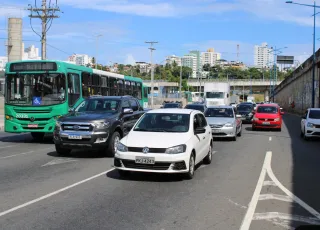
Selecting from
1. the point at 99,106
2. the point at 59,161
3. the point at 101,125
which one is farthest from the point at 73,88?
the point at 59,161

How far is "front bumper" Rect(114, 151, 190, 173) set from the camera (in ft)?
28.7

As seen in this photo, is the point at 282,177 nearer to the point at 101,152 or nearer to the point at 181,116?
the point at 181,116

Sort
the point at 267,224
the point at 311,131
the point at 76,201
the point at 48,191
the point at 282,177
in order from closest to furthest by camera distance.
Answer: the point at 267,224, the point at 76,201, the point at 48,191, the point at 282,177, the point at 311,131

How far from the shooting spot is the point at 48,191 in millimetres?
7980

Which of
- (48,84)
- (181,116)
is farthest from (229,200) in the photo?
(48,84)

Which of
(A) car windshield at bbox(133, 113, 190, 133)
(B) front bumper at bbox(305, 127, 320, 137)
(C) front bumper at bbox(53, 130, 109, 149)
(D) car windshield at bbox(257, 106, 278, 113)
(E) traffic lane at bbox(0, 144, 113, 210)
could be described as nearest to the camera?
A: (E) traffic lane at bbox(0, 144, 113, 210)

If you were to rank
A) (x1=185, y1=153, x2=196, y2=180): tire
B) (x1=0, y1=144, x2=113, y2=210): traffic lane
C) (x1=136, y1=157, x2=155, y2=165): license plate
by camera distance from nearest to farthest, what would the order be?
1. (x1=0, y1=144, x2=113, y2=210): traffic lane
2. (x1=136, y1=157, x2=155, y2=165): license plate
3. (x1=185, y1=153, x2=196, y2=180): tire

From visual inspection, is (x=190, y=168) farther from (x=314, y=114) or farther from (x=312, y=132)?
(x=314, y=114)

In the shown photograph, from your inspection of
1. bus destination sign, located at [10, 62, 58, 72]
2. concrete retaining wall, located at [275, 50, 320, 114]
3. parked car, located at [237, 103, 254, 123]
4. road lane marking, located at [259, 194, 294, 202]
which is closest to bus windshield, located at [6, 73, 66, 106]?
bus destination sign, located at [10, 62, 58, 72]

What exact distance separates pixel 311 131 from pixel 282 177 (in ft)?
35.3

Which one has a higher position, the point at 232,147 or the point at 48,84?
the point at 48,84

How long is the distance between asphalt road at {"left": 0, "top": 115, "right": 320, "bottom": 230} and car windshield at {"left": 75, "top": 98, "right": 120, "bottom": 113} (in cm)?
186

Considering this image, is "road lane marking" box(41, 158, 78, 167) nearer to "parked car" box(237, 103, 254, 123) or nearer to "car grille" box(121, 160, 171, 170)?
"car grille" box(121, 160, 171, 170)

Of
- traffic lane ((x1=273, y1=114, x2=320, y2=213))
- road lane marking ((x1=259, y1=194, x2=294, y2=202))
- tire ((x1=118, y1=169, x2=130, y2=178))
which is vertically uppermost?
tire ((x1=118, y1=169, x2=130, y2=178))
